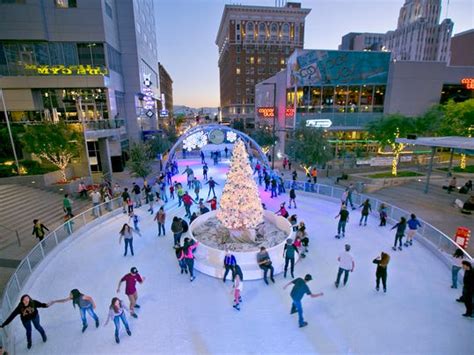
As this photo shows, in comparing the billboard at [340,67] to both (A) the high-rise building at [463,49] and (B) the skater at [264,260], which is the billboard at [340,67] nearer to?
(B) the skater at [264,260]

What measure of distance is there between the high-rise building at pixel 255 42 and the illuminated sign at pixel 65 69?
166 feet

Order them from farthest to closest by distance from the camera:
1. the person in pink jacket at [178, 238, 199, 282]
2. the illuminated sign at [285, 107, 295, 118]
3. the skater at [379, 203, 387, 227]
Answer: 1. the illuminated sign at [285, 107, 295, 118]
2. the skater at [379, 203, 387, 227]
3. the person in pink jacket at [178, 238, 199, 282]

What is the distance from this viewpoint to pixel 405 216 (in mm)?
11742

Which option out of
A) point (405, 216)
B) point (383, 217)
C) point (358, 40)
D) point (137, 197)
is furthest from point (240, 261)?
point (358, 40)

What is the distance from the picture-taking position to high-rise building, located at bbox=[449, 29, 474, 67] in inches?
2159

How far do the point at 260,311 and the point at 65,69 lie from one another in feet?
96.8

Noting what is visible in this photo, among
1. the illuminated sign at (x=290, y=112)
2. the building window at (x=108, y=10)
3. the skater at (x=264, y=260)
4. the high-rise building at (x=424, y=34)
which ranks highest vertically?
the high-rise building at (x=424, y=34)

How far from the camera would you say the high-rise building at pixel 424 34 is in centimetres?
10306

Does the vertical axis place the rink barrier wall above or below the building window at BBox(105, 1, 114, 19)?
below

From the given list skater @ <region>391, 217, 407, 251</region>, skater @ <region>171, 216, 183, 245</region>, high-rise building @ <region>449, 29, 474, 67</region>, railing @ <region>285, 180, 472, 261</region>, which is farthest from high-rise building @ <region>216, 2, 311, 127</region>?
skater @ <region>171, 216, 183, 245</region>

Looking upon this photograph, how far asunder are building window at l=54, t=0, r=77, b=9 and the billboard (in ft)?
81.3

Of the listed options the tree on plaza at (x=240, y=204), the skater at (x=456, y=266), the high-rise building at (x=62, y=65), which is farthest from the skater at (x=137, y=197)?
the skater at (x=456, y=266)

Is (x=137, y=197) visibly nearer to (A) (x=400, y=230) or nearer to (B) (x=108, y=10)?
(A) (x=400, y=230)

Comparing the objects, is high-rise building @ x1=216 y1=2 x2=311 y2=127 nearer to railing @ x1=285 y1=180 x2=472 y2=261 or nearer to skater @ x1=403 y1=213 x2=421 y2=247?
railing @ x1=285 y1=180 x2=472 y2=261
